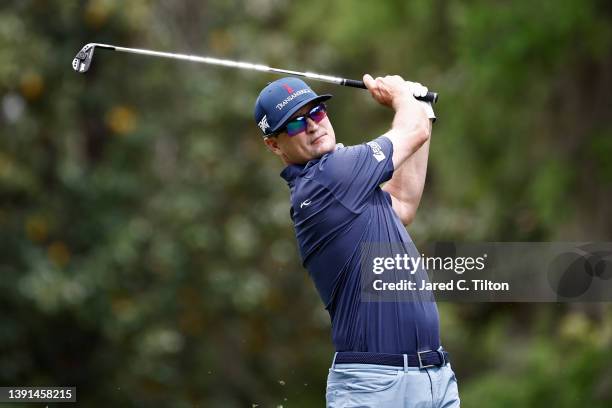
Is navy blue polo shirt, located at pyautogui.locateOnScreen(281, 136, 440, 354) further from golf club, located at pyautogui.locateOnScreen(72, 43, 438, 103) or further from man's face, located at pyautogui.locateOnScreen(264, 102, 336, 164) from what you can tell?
golf club, located at pyautogui.locateOnScreen(72, 43, 438, 103)

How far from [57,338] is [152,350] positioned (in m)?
1.13

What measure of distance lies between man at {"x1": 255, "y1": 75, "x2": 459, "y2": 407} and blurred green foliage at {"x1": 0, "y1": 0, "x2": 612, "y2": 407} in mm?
7674

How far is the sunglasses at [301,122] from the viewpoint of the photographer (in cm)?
550

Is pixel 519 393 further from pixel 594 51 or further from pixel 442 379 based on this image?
pixel 442 379

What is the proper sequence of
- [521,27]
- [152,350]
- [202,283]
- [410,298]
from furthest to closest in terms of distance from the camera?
1. [202,283]
2. [152,350]
3. [521,27]
4. [410,298]

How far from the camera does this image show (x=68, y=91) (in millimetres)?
15281

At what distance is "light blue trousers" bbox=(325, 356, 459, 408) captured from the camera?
521 cm

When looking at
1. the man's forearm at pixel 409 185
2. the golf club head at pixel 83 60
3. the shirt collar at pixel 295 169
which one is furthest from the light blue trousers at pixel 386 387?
the golf club head at pixel 83 60

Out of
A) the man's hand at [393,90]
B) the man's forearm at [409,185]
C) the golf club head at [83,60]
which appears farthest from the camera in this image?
the golf club head at [83,60]

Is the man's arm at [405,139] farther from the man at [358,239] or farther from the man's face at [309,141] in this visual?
the man's face at [309,141]

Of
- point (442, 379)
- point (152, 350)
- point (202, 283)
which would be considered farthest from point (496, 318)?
point (442, 379)

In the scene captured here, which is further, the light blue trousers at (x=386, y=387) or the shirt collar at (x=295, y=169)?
the shirt collar at (x=295, y=169)

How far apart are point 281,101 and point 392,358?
1.22m

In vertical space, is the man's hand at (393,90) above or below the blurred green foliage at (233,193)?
below
